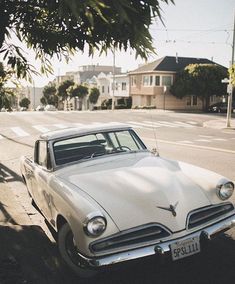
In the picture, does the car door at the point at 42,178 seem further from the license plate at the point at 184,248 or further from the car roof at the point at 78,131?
the license plate at the point at 184,248

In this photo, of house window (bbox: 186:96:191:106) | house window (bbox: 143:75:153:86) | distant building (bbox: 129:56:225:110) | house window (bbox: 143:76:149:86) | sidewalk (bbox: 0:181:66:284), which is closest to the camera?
sidewalk (bbox: 0:181:66:284)

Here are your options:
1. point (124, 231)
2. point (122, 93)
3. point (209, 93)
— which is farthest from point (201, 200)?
point (122, 93)

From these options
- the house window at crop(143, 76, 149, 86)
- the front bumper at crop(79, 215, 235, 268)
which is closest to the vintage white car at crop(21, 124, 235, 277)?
the front bumper at crop(79, 215, 235, 268)

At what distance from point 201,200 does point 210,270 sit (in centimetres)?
79

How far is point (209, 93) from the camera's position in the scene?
1815 inches

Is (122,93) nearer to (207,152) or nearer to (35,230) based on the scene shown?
(207,152)

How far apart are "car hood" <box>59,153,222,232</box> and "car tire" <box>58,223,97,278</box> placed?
1.78 feet

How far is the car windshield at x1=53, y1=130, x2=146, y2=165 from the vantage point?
5.35 metres

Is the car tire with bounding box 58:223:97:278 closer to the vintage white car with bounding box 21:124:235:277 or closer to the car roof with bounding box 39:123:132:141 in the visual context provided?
the vintage white car with bounding box 21:124:235:277

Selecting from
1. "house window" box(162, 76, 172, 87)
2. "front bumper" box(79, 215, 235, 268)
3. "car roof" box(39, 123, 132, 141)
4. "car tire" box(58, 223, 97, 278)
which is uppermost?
"house window" box(162, 76, 172, 87)

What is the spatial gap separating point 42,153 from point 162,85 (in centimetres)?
4642

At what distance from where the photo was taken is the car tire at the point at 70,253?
3.99 metres

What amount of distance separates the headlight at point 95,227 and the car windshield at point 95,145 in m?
1.69

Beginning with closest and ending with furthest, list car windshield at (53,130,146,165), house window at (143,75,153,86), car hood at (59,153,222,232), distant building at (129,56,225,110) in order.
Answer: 1. car hood at (59,153,222,232)
2. car windshield at (53,130,146,165)
3. distant building at (129,56,225,110)
4. house window at (143,75,153,86)
